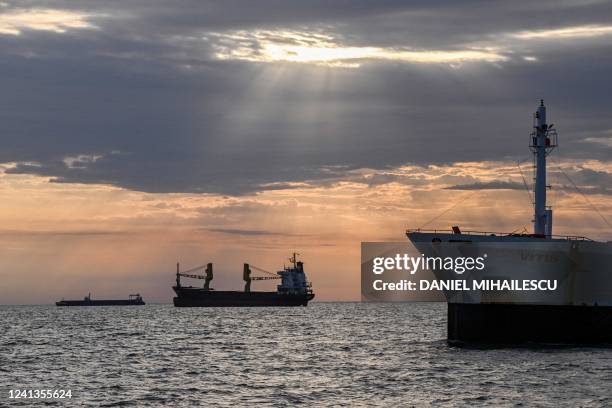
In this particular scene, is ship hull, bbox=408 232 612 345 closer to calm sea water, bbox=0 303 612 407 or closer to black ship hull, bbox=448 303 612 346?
black ship hull, bbox=448 303 612 346

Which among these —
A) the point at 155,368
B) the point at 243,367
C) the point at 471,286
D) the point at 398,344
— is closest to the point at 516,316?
the point at 471,286

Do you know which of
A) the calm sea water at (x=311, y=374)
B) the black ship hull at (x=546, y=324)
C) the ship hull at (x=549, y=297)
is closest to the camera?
the calm sea water at (x=311, y=374)

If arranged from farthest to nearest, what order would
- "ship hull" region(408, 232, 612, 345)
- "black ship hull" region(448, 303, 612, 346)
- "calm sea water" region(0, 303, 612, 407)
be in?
1. "black ship hull" region(448, 303, 612, 346)
2. "ship hull" region(408, 232, 612, 345)
3. "calm sea water" region(0, 303, 612, 407)

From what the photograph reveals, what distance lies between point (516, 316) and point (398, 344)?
48.0 ft

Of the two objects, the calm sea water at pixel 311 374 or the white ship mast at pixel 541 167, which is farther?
the white ship mast at pixel 541 167

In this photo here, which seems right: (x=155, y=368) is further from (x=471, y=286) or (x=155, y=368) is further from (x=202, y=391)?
(x=471, y=286)

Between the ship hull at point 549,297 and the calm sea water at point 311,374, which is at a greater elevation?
the ship hull at point 549,297

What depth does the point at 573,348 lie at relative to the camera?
65562mm

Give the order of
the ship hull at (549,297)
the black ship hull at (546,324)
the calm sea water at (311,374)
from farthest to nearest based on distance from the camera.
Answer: the black ship hull at (546,324), the ship hull at (549,297), the calm sea water at (311,374)

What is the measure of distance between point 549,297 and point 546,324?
80.4 inches

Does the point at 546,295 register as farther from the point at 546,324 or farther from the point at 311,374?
the point at 311,374

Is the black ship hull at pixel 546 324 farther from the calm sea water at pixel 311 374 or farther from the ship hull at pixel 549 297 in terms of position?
the calm sea water at pixel 311 374

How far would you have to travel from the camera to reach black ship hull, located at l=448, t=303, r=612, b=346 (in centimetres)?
6669

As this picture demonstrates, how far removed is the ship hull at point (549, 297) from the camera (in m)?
66.6
